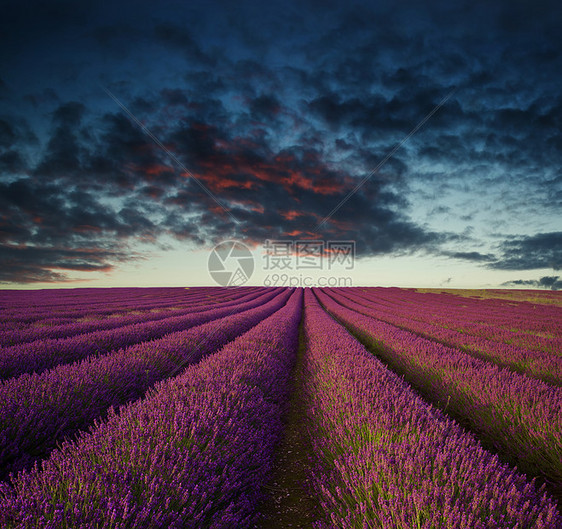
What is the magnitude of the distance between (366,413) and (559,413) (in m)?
2.14

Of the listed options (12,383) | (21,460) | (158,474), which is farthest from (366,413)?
(12,383)

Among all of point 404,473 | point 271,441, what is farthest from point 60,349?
point 404,473

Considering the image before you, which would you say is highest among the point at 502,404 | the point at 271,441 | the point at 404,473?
the point at 404,473

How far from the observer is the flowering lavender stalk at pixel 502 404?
267 centimetres

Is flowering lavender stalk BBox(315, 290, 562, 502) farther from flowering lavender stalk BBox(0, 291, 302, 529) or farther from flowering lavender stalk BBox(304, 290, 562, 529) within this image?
flowering lavender stalk BBox(0, 291, 302, 529)

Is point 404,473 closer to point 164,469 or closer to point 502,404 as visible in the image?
point 164,469

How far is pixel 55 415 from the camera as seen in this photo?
2.79 m

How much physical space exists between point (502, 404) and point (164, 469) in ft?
→ 12.0

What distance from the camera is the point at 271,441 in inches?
114

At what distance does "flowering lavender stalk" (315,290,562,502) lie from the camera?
267 cm

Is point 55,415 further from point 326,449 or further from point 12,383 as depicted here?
point 326,449

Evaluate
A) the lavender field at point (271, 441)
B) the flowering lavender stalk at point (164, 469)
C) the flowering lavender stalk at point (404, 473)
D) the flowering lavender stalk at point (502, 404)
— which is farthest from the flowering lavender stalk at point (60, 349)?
the flowering lavender stalk at point (502, 404)

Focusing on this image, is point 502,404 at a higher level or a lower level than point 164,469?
lower

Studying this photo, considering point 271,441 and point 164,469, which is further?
point 271,441
